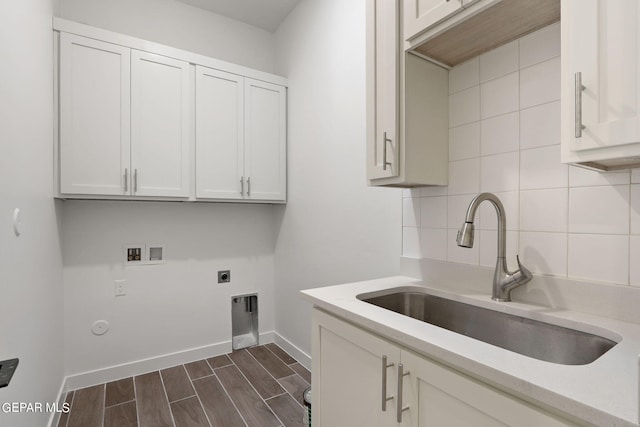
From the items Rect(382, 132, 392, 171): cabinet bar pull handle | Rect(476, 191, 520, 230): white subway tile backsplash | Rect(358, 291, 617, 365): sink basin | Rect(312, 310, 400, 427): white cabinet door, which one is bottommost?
Rect(312, 310, 400, 427): white cabinet door

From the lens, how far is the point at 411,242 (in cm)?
160

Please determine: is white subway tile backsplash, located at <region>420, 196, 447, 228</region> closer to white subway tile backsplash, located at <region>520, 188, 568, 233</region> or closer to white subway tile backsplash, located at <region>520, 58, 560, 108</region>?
white subway tile backsplash, located at <region>520, 188, 568, 233</region>

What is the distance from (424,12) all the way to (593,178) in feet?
2.75

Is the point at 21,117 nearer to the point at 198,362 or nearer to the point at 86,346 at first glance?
the point at 86,346

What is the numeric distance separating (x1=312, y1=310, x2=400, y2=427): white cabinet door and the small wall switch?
175 centimetres

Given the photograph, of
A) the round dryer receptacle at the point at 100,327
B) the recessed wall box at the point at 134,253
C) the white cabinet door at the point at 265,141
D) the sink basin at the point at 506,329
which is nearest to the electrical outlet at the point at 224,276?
the recessed wall box at the point at 134,253

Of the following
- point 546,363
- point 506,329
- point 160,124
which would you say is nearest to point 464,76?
point 506,329

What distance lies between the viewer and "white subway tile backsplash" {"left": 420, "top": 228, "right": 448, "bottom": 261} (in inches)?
57.1

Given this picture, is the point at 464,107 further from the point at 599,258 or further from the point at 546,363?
the point at 546,363

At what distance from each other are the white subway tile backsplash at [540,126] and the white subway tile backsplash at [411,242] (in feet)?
1.99

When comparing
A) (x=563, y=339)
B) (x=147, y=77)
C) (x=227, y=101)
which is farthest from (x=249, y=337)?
(x=563, y=339)

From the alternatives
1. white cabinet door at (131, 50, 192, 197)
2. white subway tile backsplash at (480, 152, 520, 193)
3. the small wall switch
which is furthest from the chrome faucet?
the small wall switch

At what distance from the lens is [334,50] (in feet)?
6.98

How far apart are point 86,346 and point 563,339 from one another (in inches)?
108
